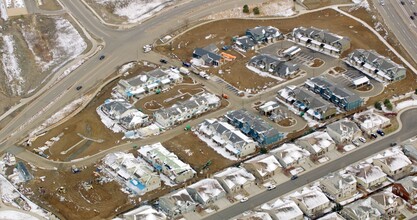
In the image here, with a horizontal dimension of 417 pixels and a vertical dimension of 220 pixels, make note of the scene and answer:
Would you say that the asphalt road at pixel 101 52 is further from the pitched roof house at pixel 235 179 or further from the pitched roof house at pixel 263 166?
the pitched roof house at pixel 263 166

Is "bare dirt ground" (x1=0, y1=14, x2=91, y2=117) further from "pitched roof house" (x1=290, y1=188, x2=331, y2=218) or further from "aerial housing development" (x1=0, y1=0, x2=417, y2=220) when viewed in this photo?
"pitched roof house" (x1=290, y1=188, x2=331, y2=218)

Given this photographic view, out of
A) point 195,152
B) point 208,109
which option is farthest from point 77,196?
point 208,109

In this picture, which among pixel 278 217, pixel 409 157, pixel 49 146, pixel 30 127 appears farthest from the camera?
pixel 30 127

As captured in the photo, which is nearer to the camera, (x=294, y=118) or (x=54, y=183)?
(x=54, y=183)

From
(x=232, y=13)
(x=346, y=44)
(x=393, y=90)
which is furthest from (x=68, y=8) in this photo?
(x=393, y=90)

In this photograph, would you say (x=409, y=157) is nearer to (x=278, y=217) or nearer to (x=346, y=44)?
(x=278, y=217)

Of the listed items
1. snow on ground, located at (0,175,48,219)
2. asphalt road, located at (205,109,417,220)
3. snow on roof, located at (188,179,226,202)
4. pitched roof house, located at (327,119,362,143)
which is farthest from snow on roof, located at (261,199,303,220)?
snow on ground, located at (0,175,48,219)

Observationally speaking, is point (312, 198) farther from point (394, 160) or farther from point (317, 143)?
point (394, 160)
